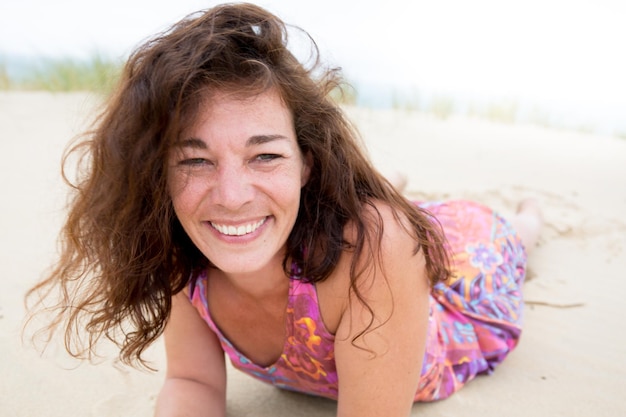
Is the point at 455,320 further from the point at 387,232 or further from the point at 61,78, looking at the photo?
the point at 61,78

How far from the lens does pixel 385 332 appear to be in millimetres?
1729


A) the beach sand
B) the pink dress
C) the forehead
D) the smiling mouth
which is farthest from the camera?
the beach sand

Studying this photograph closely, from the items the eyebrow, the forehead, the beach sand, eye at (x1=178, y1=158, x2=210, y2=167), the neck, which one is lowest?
the beach sand

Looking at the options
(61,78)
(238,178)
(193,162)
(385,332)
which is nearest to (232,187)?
(238,178)

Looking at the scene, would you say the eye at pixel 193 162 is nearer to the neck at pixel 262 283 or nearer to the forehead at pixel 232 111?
the forehead at pixel 232 111

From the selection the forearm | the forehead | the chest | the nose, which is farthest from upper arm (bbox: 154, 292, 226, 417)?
the forehead

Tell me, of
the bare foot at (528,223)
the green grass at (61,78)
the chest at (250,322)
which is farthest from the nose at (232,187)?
the green grass at (61,78)

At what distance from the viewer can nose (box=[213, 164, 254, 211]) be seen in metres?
1.52

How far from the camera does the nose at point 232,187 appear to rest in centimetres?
152

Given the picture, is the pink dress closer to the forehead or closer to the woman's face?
the woman's face

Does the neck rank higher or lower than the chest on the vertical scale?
higher

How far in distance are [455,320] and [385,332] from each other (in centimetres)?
92

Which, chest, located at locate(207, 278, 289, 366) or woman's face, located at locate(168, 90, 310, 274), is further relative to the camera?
chest, located at locate(207, 278, 289, 366)

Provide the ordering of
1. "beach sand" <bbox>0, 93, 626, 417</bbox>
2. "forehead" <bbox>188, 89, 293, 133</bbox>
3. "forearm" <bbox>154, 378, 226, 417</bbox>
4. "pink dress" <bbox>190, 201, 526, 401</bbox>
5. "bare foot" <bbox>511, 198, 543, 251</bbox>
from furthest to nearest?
"bare foot" <bbox>511, 198, 543, 251</bbox>
"beach sand" <bbox>0, 93, 626, 417</bbox>
"forearm" <bbox>154, 378, 226, 417</bbox>
"pink dress" <bbox>190, 201, 526, 401</bbox>
"forehead" <bbox>188, 89, 293, 133</bbox>
